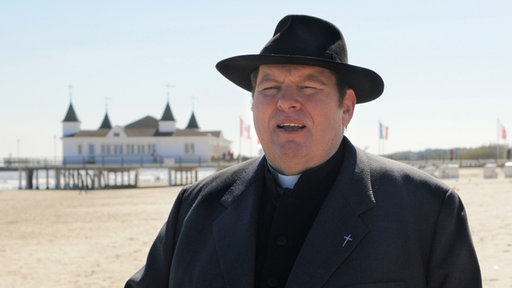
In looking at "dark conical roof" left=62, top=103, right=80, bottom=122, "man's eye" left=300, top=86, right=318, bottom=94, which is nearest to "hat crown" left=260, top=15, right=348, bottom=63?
"man's eye" left=300, top=86, right=318, bottom=94

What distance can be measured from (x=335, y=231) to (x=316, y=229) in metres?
0.07

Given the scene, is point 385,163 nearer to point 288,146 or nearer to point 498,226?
point 288,146

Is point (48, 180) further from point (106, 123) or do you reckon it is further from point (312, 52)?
point (312, 52)

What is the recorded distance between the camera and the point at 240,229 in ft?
7.74

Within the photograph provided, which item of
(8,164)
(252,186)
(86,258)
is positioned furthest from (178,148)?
(252,186)

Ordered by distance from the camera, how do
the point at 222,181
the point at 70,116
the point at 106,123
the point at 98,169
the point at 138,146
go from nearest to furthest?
the point at 222,181 < the point at 98,169 < the point at 138,146 < the point at 70,116 < the point at 106,123

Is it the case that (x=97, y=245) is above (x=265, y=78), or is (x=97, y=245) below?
below

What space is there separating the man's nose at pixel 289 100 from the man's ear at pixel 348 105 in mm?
248

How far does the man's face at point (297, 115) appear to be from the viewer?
2244 mm

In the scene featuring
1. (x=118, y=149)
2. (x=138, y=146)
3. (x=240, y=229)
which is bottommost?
(x=118, y=149)

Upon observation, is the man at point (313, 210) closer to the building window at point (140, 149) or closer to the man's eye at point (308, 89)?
the man's eye at point (308, 89)

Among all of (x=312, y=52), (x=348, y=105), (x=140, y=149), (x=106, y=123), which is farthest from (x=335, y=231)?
(x=106, y=123)

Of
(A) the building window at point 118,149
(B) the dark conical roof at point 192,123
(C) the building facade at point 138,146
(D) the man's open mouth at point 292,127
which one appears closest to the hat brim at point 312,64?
(D) the man's open mouth at point 292,127

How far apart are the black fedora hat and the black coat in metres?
0.27
